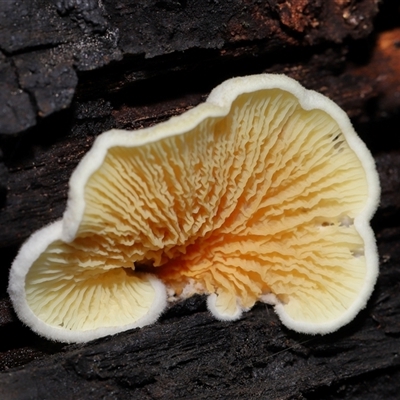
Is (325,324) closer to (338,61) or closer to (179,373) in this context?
(179,373)

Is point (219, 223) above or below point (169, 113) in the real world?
below

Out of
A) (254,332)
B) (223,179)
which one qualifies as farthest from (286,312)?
(223,179)

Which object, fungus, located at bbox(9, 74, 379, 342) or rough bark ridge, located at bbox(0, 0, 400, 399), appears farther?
rough bark ridge, located at bbox(0, 0, 400, 399)

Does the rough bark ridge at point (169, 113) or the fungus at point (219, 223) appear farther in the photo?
the rough bark ridge at point (169, 113)
